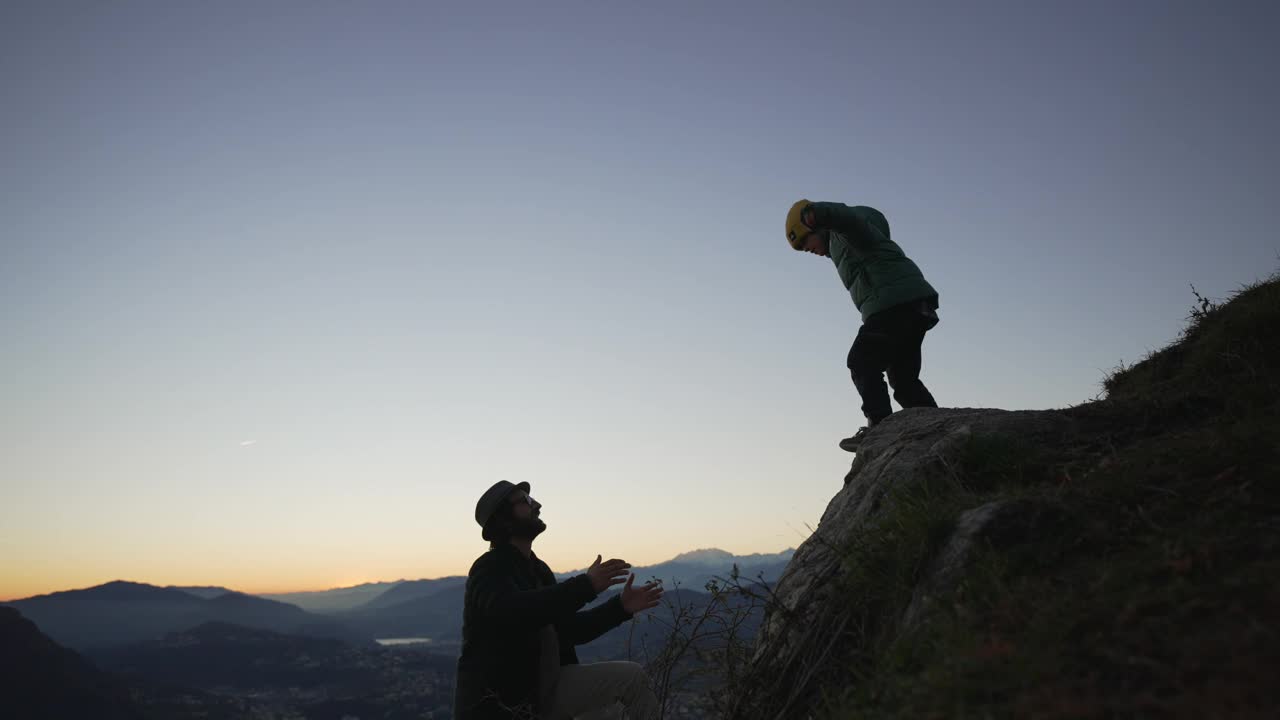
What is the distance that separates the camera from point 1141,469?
9.52 feet

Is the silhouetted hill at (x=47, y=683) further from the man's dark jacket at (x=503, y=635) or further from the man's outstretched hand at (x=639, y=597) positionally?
the man's outstretched hand at (x=639, y=597)

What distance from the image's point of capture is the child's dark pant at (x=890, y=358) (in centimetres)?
608

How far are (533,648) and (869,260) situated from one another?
14.8 ft

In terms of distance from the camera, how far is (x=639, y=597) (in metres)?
5.06

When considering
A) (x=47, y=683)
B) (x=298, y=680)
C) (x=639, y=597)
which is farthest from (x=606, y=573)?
(x=298, y=680)

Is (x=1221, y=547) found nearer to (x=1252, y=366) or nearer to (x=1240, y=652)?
(x=1240, y=652)

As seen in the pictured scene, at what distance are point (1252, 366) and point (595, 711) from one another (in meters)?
4.80

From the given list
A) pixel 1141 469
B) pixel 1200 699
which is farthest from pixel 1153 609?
pixel 1141 469

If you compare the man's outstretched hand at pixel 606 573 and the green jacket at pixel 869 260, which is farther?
the green jacket at pixel 869 260

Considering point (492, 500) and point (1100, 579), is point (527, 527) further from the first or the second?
point (1100, 579)

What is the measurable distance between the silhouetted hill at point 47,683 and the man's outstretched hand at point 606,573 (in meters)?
172

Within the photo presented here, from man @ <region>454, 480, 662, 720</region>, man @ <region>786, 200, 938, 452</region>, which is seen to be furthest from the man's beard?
man @ <region>786, 200, 938, 452</region>

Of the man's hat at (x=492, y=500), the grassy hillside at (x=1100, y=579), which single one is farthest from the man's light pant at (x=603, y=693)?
the grassy hillside at (x=1100, y=579)

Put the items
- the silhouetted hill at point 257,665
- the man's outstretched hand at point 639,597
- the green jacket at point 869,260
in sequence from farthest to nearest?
the silhouetted hill at point 257,665 → the green jacket at point 869,260 → the man's outstretched hand at point 639,597
